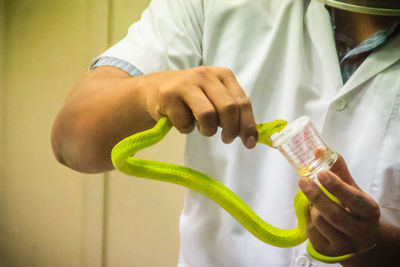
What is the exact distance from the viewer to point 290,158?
0.43 m

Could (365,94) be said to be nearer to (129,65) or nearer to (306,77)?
(306,77)

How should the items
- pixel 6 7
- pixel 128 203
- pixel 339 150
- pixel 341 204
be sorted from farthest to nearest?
1. pixel 6 7
2. pixel 128 203
3. pixel 339 150
4. pixel 341 204

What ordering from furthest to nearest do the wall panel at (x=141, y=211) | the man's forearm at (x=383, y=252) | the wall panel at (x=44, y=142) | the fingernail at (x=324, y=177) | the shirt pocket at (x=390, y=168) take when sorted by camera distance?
the wall panel at (x=44, y=142) < the wall panel at (x=141, y=211) < the shirt pocket at (x=390, y=168) < the man's forearm at (x=383, y=252) < the fingernail at (x=324, y=177)

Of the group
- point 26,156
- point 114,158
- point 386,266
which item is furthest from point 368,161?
point 26,156

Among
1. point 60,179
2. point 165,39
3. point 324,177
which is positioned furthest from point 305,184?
point 60,179

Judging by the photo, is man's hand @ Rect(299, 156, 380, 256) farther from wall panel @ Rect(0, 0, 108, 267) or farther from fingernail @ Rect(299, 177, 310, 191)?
wall panel @ Rect(0, 0, 108, 267)

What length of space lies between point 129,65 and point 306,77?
1.03 feet

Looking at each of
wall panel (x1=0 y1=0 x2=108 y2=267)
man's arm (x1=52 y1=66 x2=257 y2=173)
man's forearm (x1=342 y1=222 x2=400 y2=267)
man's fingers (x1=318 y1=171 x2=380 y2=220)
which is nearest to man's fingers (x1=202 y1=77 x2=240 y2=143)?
man's arm (x1=52 y1=66 x2=257 y2=173)

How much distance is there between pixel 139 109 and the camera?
0.53 metres

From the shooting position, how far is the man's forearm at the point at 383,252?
52 centimetres

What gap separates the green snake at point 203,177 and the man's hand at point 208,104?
30 millimetres

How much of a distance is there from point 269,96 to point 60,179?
118 centimetres

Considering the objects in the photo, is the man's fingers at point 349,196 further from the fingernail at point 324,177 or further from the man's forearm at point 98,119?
the man's forearm at point 98,119

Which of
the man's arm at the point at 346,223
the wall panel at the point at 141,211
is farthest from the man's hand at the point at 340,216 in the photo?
the wall panel at the point at 141,211
